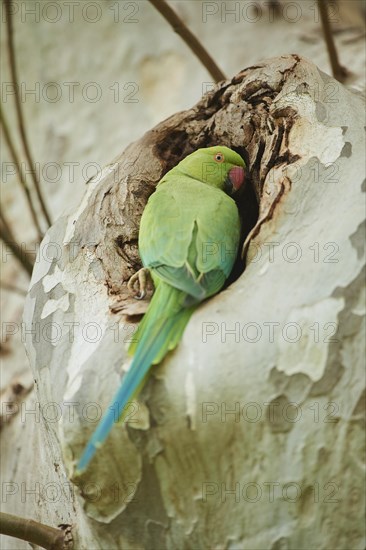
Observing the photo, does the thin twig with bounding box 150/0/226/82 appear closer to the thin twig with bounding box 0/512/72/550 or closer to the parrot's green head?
the parrot's green head

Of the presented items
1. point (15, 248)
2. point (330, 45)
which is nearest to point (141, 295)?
point (15, 248)

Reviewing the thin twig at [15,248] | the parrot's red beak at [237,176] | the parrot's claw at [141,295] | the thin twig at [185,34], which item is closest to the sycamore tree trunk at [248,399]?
the parrot's claw at [141,295]

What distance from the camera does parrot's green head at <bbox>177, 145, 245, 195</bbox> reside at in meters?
2.45

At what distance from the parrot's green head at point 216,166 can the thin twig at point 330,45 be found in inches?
32.5

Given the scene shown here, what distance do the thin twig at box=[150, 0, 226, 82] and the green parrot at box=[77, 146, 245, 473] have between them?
0.55 m

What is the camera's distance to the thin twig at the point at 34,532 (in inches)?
69.2

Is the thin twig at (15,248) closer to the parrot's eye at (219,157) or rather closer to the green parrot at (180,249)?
the green parrot at (180,249)

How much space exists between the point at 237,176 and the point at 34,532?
51.6 inches

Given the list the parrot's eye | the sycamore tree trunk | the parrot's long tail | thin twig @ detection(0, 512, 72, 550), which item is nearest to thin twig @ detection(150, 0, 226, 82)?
the parrot's eye

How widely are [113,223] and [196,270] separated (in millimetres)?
408

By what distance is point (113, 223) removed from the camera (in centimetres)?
225

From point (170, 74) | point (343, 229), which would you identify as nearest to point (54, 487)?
point (343, 229)

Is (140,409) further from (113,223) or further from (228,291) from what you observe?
(113,223)

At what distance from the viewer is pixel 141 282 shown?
6.74ft
